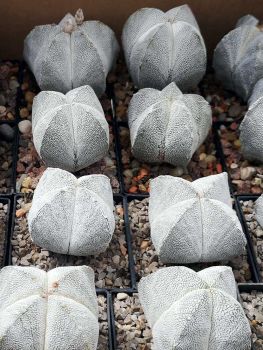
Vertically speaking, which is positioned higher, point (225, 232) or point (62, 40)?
point (62, 40)

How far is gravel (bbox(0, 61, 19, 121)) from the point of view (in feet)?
6.39

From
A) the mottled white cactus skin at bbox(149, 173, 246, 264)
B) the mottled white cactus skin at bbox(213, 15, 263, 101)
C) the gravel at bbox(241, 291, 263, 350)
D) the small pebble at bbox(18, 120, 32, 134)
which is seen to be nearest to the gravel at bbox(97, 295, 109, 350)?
the mottled white cactus skin at bbox(149, 173, 246, 264)

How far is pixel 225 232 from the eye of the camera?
1.53 meters

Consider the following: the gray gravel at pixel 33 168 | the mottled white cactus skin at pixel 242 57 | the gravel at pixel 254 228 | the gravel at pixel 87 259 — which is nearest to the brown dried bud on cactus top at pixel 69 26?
the gray gravel at pixel 33 168

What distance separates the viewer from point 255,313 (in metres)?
1.51

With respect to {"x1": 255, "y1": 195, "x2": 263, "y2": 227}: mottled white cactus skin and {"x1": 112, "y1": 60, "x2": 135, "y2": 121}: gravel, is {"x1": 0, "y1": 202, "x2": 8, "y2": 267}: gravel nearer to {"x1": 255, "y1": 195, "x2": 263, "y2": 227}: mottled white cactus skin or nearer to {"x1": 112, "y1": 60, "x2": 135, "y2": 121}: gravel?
{"x1": 112, "y1": 60, "x2": 135, "y2": 121}: gravel

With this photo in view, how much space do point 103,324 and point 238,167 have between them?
2.12ft

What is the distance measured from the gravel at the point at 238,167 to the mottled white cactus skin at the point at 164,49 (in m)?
0.19

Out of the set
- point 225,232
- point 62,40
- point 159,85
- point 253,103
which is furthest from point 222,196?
point 62,40

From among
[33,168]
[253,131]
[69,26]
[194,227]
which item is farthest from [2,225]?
[253,131]

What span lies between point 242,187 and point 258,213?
141 millimetres

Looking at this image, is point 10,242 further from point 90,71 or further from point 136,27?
point 136,27

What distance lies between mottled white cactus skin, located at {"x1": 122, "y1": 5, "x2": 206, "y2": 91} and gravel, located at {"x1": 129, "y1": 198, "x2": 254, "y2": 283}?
43cm

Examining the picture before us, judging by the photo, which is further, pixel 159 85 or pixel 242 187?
pixel 159 85
